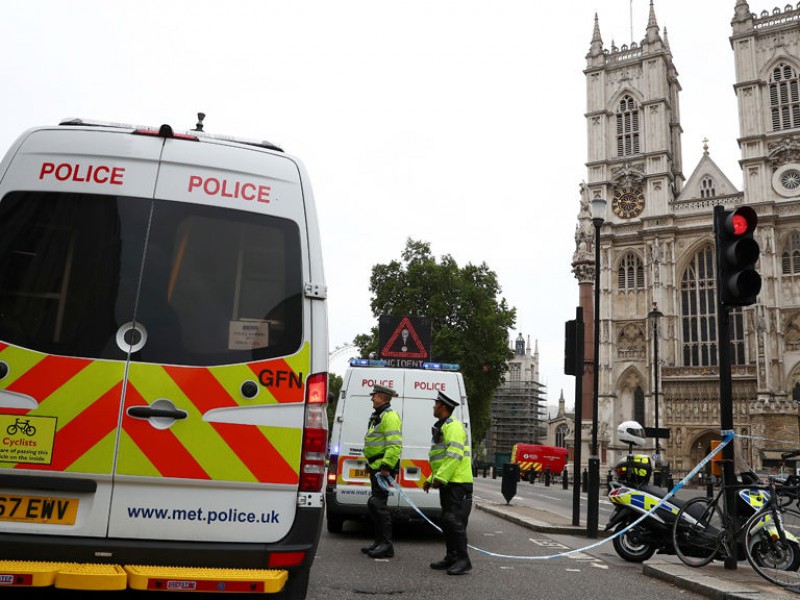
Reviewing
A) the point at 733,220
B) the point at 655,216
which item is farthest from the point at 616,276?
the point at 733,220

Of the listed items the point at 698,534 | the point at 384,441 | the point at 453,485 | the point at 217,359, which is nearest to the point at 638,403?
the point at 698,534

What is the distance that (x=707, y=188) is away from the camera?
184 ft

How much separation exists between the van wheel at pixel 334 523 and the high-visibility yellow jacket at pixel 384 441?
78.8 inches

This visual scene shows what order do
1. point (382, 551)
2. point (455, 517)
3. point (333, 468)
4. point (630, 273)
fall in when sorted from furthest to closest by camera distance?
point (630, 273), point (333, 468), point (382, 551), point (455, 517)

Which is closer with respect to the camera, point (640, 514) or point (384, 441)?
point (384, 441)

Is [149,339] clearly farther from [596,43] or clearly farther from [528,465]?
[596,43]

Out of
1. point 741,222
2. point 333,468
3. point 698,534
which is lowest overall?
point 698,534

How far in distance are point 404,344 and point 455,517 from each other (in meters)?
18.3

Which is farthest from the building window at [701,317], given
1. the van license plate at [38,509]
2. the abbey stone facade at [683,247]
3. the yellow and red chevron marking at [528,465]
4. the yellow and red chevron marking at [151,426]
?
the van license plate at [38,509]

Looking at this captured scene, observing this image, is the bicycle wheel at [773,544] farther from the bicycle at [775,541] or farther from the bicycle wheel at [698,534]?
the bicycle wheel at [698,534]

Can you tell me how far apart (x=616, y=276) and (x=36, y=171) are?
183ft

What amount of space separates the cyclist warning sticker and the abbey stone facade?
49364 millimetres

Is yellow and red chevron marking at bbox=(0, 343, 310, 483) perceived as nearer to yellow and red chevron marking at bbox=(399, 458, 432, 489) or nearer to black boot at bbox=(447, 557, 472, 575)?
black boot at bbox=(447, 557, 472, 575)

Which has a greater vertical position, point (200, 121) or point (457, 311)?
point (457, 311)
